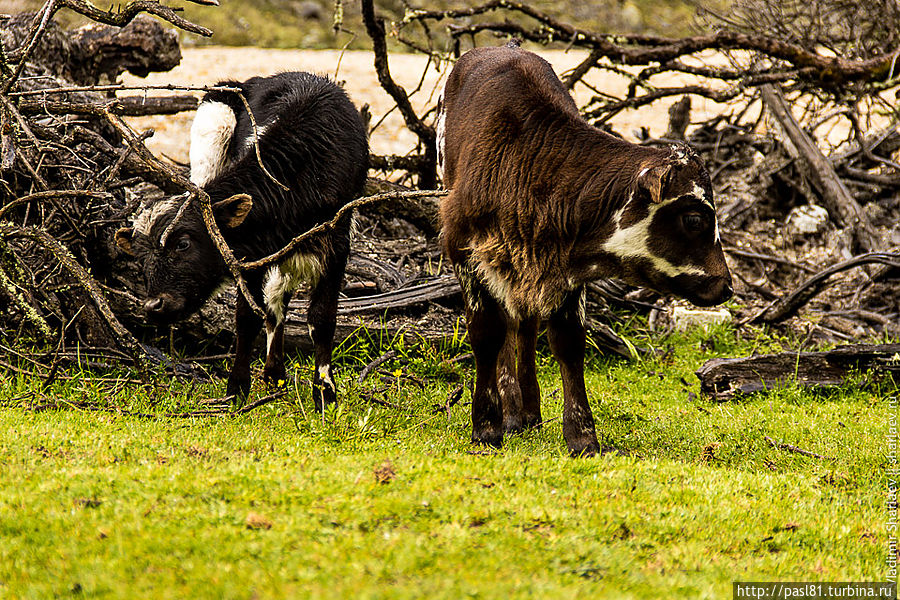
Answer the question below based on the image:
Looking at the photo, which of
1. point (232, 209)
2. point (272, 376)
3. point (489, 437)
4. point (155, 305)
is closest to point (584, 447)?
point (489, 437)

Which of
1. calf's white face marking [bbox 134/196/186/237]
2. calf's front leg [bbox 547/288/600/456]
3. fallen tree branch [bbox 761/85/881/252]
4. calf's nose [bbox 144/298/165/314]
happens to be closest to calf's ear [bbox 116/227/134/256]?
calf's white face marking [bbox 134/196/186/237]

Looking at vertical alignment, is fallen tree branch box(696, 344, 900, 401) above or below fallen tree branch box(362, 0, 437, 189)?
below

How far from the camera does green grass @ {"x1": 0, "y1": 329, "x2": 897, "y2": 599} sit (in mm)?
3420

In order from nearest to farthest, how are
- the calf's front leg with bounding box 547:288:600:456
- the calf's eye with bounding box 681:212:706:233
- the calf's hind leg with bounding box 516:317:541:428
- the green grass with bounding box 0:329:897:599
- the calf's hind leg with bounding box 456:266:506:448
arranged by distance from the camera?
the green grass with bounding box 0:329:897:599, the calf's eye with bounding box 681:212:706:233, the calf's front leg with bounding box 547:288:600:456, the calf's hind leg with bounding box 456:266:506:448, the calf's hind leg with bounding box 516:317:541:428

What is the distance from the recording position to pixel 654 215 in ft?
17.7

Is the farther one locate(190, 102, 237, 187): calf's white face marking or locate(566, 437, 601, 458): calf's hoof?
locate(190, 102, 237, 187): calf's white face marking

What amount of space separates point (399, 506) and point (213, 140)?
428cm

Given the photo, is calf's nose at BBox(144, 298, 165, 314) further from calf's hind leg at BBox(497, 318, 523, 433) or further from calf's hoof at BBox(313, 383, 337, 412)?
calf's hind leg at BBox(497, 318, 523, 433)

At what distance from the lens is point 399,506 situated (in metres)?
4.09

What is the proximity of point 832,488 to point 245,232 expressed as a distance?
14.7 feet

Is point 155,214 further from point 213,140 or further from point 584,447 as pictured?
point 584,447

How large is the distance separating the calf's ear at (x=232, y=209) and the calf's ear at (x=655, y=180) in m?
2.77

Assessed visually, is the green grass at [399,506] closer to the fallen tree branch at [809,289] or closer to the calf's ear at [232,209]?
the calf's ear at [232,209]

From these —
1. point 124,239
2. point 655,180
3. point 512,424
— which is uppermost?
point 655,180
